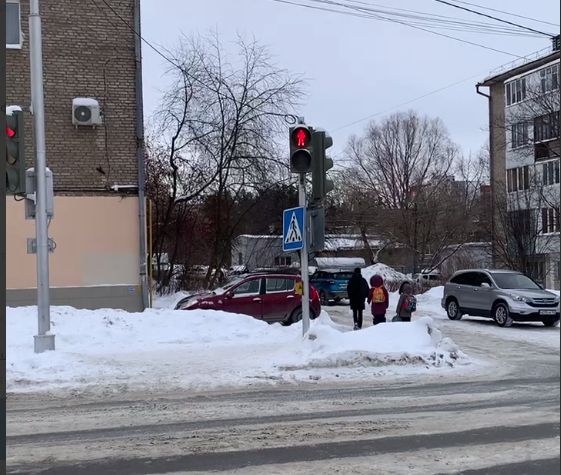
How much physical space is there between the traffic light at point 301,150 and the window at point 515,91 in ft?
134

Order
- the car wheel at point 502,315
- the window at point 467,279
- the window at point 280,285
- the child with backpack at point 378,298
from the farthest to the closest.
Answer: the window at point 467,279
the car wheel at point 502,315
the window at point 280,285
the child with backpack at point 378,298

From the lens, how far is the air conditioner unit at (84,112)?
57.9 feet

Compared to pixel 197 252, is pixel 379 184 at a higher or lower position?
higher

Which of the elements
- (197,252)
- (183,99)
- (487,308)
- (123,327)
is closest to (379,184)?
(197,252)

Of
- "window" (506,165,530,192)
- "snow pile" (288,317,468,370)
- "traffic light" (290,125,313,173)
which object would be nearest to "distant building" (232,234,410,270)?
"window" (506,165,530,192)

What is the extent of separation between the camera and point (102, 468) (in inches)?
231

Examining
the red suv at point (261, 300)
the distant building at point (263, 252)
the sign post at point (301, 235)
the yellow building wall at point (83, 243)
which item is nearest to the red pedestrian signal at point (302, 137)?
the sign post at point (301, 235)

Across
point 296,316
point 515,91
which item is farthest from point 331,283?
point 515,91

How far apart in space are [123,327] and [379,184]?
48512mm

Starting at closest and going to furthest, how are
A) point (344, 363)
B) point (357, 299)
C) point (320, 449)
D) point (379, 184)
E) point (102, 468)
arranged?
point (102, 468) → point (320, 449) → point (344, 363) → point (357, 299) → point (379, 184)

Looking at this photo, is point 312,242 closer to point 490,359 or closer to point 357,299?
point 490,359

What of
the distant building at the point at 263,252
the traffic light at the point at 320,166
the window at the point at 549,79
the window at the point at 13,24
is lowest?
the distant building at the point at 263,252

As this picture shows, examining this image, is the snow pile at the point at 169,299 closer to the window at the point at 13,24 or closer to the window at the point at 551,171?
the window at the point at 13,24

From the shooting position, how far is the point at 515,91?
165 ft
